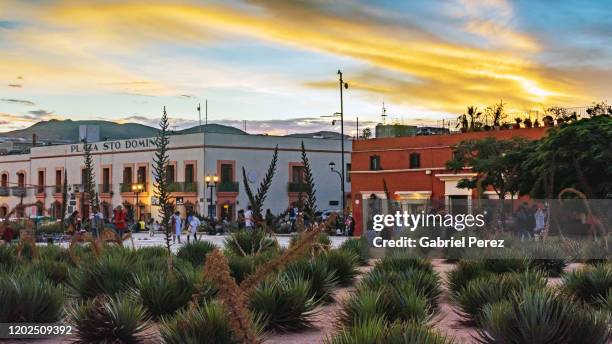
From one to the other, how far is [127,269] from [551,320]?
23.8ft

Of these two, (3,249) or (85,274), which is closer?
(85,274)

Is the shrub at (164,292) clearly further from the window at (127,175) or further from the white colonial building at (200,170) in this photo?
the window at (127,175)

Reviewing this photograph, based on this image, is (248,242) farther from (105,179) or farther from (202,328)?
(105,179)

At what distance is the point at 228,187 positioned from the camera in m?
62.3

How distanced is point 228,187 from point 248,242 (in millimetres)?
42500

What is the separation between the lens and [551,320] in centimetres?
941

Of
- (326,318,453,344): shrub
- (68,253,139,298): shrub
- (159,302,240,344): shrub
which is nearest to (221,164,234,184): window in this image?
(68,253,139,298): shrub

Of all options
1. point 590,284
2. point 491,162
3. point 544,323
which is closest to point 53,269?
point 590,284

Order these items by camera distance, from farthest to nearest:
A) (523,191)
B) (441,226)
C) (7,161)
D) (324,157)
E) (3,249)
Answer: (7,161) → (324,157) → (523,191) → (441,226) → (3,249)

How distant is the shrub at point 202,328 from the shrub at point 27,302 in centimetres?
282

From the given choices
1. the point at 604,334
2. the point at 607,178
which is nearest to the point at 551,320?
the point at 604,334

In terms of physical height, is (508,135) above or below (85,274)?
above

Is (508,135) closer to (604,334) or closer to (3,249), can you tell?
(3,249)

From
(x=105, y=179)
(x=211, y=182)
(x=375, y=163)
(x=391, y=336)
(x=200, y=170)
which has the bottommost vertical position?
(x=391, y=336)
